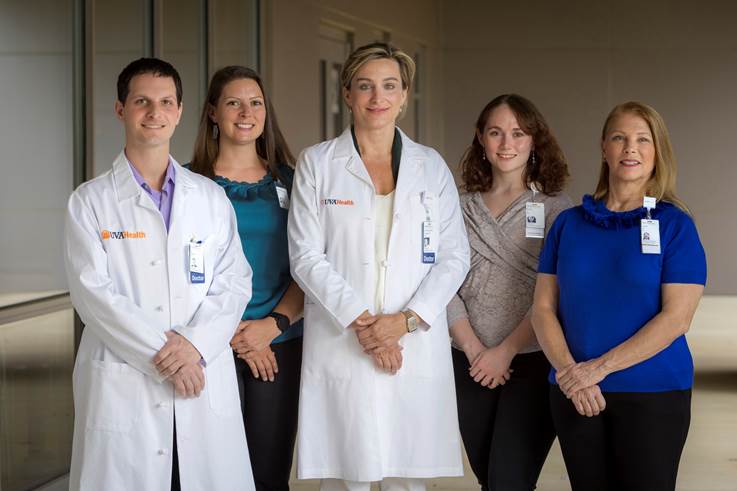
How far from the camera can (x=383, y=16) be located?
36.7 ft

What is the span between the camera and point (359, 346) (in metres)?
3.12

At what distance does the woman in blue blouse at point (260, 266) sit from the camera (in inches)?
127

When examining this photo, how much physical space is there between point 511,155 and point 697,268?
2.57ft

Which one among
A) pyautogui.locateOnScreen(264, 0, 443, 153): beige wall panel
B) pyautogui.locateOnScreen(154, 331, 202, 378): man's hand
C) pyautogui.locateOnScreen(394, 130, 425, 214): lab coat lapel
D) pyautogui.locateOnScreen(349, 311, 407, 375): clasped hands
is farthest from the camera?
pyautogui.locateOnScreen(264, 0, 443, 153): beige wall panel

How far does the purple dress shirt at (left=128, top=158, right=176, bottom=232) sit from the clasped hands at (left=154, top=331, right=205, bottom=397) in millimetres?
336

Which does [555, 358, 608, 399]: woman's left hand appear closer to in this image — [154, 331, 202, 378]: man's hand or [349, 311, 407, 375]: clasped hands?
[349, 311, 407, 375]: clasped hands

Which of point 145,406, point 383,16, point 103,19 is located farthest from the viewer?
point 383,16

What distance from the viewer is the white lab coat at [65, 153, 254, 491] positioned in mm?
2650

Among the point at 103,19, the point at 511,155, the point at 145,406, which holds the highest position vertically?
the point at 103,19

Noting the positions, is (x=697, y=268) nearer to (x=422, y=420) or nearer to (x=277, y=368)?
(x=422, y=420)

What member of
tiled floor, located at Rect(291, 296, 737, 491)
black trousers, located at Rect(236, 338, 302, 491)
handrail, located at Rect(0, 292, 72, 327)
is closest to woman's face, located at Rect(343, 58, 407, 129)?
black trousers, located at Rect(236, 338, 302, 491)

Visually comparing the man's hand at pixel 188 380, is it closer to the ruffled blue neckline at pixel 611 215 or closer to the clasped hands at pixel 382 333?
the clasped hands at pixel 382 333

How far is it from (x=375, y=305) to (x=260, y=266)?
1.43 feet

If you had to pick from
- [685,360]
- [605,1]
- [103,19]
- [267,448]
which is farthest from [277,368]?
[605,1]
